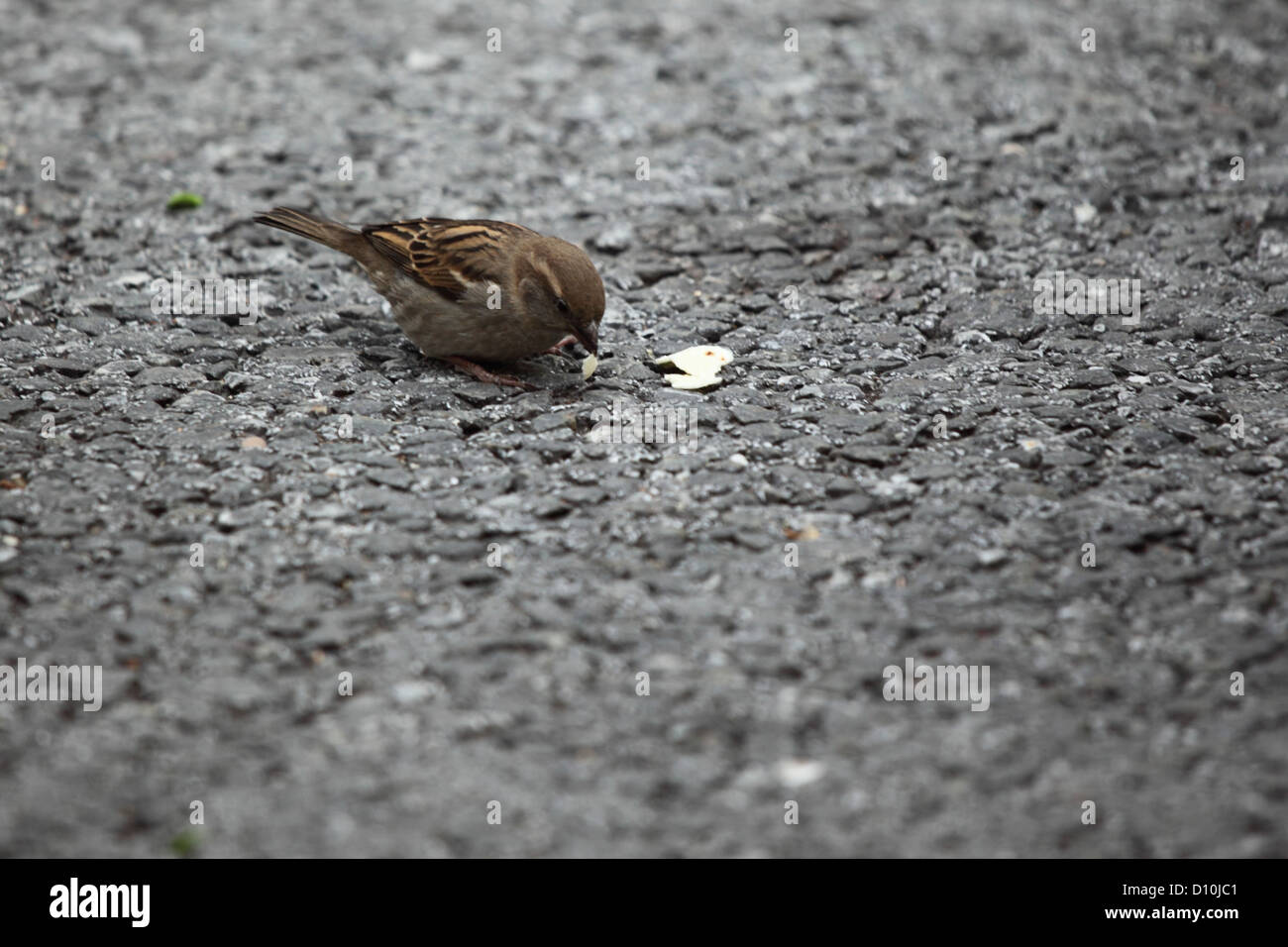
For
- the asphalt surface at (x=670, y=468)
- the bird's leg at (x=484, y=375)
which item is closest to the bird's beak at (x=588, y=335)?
the asphalt surface at (x=670, y=468)

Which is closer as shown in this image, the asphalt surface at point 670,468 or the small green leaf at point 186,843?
the small green leaf at point 186,843

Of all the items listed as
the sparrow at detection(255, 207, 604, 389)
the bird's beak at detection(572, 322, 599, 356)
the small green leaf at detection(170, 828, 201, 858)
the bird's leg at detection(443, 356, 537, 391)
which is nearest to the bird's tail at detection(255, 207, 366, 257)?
the sparrow at detection(255, 207, 604, 389)

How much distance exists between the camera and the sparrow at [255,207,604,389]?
5766 mm

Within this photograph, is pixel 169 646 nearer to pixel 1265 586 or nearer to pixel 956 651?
pixel 956 651

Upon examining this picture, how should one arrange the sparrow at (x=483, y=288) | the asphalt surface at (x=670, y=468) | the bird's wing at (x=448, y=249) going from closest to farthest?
the asphalt surface at (x=670, y=468) < the sparrow at (x=483, y=288) < the bird's wing at (x=448, y=249)

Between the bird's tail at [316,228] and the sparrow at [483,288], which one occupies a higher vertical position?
the bird's tail at [316,228]

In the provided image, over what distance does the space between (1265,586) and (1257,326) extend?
239cm

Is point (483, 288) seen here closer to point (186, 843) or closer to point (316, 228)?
point (316, 228)

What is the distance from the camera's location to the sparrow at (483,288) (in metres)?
5.77

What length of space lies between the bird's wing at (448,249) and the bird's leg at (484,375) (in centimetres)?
36

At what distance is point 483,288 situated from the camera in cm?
587

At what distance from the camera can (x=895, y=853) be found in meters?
3.50

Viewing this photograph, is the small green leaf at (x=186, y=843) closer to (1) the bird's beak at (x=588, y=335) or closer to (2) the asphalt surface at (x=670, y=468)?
(2) the asphalt surface at (x=670, y=468)
